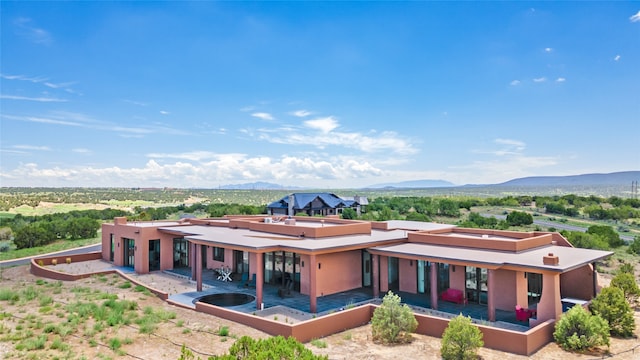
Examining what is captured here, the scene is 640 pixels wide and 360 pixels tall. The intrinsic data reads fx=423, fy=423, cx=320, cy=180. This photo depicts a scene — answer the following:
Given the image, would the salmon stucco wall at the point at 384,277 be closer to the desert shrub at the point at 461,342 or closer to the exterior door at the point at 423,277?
the exterior door at the point at 423,277

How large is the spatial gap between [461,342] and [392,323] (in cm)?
263

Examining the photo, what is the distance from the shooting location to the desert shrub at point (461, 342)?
513 inches

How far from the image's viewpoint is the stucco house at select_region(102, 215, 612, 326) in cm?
1698

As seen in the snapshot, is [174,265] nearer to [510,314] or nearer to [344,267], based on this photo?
[344,267]

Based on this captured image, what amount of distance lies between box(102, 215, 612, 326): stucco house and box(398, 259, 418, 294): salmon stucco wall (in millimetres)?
50

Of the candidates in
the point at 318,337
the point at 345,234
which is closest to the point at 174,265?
the point at 345,234

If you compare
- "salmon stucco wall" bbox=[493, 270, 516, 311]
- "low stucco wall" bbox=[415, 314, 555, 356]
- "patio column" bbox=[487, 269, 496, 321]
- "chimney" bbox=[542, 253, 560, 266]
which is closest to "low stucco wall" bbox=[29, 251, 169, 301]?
"low stucco wall" bbox=[415, 314, 555, 356]

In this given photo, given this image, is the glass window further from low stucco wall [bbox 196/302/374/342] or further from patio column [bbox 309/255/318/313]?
patio column [bbox 309/255/318/313]

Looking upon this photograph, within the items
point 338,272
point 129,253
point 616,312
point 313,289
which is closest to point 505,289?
point 616,312

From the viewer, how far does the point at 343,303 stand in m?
19.2

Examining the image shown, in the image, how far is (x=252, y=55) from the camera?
118 ft

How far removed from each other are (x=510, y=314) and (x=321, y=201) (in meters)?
45.9

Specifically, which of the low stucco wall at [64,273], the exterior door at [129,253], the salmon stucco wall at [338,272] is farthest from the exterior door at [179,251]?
the salmon stucco wall at [338,272]

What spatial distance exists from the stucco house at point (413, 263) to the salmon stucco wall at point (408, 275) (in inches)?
2.0
